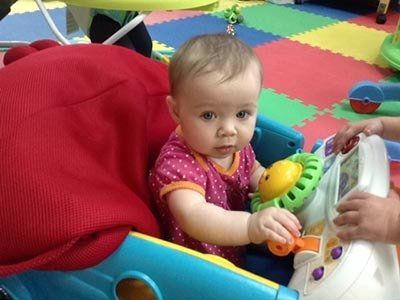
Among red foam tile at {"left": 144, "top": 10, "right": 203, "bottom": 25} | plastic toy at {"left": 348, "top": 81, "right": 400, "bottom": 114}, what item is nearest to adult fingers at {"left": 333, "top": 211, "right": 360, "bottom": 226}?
plastic toy at {"left": 348, "top": 81, "right": 400, "bottom": 114}

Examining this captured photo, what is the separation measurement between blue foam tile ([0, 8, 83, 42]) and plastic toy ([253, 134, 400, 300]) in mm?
1448

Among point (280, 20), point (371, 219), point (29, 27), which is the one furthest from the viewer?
point (280, 20)

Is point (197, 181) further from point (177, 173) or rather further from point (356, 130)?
point (356, 130)

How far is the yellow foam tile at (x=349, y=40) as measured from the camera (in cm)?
190

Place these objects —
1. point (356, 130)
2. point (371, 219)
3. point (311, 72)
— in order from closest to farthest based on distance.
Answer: point (371, 219), point (356, 130), point (311, 72)

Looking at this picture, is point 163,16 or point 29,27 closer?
point 29,27

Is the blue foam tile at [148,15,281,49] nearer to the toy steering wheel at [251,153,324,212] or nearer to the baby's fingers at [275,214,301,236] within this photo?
the toy steering wheel at [251,153,324,212]

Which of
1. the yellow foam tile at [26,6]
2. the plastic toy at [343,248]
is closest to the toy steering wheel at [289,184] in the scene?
the plastic toy at [343,248]

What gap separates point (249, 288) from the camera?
0.50m

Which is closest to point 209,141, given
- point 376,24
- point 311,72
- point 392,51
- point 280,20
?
Answer: point 311,72

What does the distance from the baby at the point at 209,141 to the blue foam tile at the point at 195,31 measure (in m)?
1.23

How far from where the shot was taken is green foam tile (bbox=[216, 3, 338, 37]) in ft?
6.91

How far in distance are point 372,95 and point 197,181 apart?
98cm

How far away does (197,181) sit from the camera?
0.62 meters
